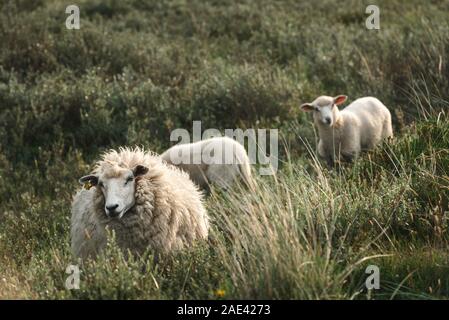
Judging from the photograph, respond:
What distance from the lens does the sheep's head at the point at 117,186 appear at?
16.6 feet

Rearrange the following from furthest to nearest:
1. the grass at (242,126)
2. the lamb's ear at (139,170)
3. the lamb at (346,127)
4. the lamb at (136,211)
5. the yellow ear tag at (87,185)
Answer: the lamb at (346,127) < the yellow ear tag at (87,185) < the lamb's ear at (139,170) < the lamb at (136,211) < the grass at (242,126)

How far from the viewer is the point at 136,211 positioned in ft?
17.5

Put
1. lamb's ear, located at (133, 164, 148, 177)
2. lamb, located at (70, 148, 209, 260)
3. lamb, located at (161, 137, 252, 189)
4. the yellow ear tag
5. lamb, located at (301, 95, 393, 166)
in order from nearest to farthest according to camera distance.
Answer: lamb, located at (70, 148, 209, 260), lamb's ear, located at (133, 164, 148, 177), the yellow ear tag, lamb, located at (161, 137, 252, 189), lamb, located at (301, 95, 393, 166)

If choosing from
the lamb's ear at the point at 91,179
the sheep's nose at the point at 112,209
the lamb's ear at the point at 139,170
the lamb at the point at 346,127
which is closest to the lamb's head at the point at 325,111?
the lamb at the point at 346,127

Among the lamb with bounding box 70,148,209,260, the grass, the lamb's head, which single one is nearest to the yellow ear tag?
the lamb with bounding box 70,148,209,260

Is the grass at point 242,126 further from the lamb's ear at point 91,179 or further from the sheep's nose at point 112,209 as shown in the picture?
the lamb's ear at point 91,179

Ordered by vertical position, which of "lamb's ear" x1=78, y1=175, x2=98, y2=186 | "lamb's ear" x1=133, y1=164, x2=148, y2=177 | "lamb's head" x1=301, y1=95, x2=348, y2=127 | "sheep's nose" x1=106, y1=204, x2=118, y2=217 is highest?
"lamb's head" x1=301, y1=95, x2=348, y2=127

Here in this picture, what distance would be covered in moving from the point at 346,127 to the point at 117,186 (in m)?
3.51

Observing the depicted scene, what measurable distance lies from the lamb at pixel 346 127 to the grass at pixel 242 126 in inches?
9.7

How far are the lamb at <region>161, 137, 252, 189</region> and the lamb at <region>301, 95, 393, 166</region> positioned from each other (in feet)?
3.08

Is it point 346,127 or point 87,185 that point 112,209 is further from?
point 346,127

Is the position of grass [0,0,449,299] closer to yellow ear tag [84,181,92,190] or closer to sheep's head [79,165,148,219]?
sheep's head [79,165,148,219]

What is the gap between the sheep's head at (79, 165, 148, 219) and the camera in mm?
5070

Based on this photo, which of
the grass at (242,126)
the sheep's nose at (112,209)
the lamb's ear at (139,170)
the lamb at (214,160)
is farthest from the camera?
the lamb at (214,160)
